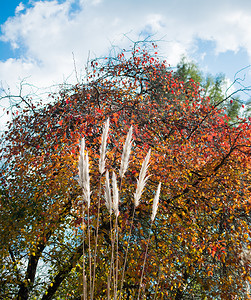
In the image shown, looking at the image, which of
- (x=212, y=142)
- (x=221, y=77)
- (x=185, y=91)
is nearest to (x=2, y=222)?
(x=212, y=142)

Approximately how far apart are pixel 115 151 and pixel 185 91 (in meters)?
4.69

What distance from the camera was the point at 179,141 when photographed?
232 inches

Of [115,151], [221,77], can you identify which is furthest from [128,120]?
[221,77]

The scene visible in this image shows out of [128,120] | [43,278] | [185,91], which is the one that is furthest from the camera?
[185,91]

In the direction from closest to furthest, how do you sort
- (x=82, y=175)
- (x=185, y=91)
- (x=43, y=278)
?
(x=82, y=175) → (x=43, y=278) → (x=185, y=91)

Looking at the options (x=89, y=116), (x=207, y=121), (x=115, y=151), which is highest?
(x=207, y=121)

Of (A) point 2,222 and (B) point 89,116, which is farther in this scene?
(A) point 2,222

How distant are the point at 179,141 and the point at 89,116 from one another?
2.38 meters

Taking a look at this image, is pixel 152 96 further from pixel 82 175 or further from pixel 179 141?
pixel 82 175

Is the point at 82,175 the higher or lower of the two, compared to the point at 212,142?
lower

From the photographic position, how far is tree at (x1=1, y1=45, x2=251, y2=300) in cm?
392

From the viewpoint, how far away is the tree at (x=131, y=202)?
3.92 meters

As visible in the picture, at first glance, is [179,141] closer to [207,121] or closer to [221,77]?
[207,121]

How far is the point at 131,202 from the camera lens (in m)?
4.46
